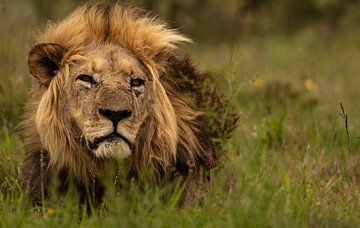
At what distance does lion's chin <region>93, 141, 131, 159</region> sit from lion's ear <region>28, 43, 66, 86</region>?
2.10 ft

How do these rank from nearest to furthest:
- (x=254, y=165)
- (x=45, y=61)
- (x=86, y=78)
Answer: (x=86, y=78), (x=45, y=61), (x=254, y=165)

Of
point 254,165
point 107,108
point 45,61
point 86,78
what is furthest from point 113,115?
point 254,165

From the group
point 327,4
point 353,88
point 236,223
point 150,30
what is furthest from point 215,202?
point 327,4

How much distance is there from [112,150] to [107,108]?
20cm

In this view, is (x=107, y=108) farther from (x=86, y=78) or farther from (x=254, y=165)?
(x=254, y=165)

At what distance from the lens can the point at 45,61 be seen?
453cm

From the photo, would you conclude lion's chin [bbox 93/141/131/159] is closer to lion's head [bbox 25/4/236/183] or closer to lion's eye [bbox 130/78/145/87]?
lion's head [bbox 25/4/236/183]

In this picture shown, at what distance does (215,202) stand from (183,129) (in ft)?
2.32

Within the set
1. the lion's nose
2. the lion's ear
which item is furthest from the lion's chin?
the lion's ear

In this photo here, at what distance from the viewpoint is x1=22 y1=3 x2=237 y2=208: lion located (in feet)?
13.8

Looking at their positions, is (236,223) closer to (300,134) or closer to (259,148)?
(259,148)

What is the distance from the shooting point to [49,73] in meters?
4.55

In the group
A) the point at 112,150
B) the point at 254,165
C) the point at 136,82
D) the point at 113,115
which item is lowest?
the point at 254,165

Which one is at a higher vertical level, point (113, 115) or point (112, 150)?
Answer: point (113, 115)
